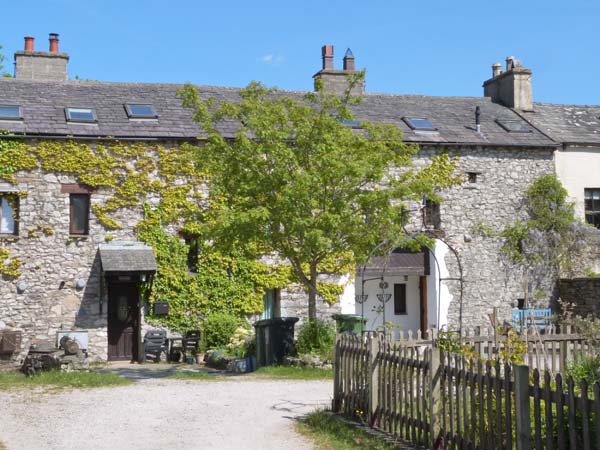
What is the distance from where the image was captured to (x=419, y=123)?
942 inches

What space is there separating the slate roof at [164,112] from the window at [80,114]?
0.52 ft

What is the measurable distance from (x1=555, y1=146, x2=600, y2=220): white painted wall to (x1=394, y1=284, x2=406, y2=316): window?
6.09m

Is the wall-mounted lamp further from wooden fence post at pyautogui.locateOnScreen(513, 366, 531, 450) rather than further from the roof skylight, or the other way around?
wooden fence post at pyautogui.locateOnScreen(513, 366, 531, 450)

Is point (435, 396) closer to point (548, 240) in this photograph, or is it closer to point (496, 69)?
point (548, 240)

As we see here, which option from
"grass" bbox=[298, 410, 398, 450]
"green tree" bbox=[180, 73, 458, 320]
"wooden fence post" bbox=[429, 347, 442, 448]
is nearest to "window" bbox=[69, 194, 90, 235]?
"green tree" bbox=[180, 73, 458, 320]

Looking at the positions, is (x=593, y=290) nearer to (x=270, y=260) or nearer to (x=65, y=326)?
(x=270, y=260)

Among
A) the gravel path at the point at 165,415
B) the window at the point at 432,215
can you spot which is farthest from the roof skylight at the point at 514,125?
the gravel path at the point at 165,415

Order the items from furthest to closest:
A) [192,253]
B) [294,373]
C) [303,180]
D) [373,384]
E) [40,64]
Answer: [40,64] < [192,253] < [294,373] < [303,180] < [373,384]

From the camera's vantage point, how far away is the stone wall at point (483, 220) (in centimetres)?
2309

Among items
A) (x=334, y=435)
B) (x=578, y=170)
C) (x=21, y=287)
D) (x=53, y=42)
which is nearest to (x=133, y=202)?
(x=21, y=287)

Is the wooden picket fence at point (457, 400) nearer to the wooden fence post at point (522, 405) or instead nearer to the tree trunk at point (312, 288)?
the wooden fence post at point (522, 405)

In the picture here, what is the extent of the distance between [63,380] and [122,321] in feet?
21.3

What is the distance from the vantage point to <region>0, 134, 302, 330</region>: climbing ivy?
20.2 meters

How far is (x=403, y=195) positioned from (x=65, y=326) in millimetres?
9899
